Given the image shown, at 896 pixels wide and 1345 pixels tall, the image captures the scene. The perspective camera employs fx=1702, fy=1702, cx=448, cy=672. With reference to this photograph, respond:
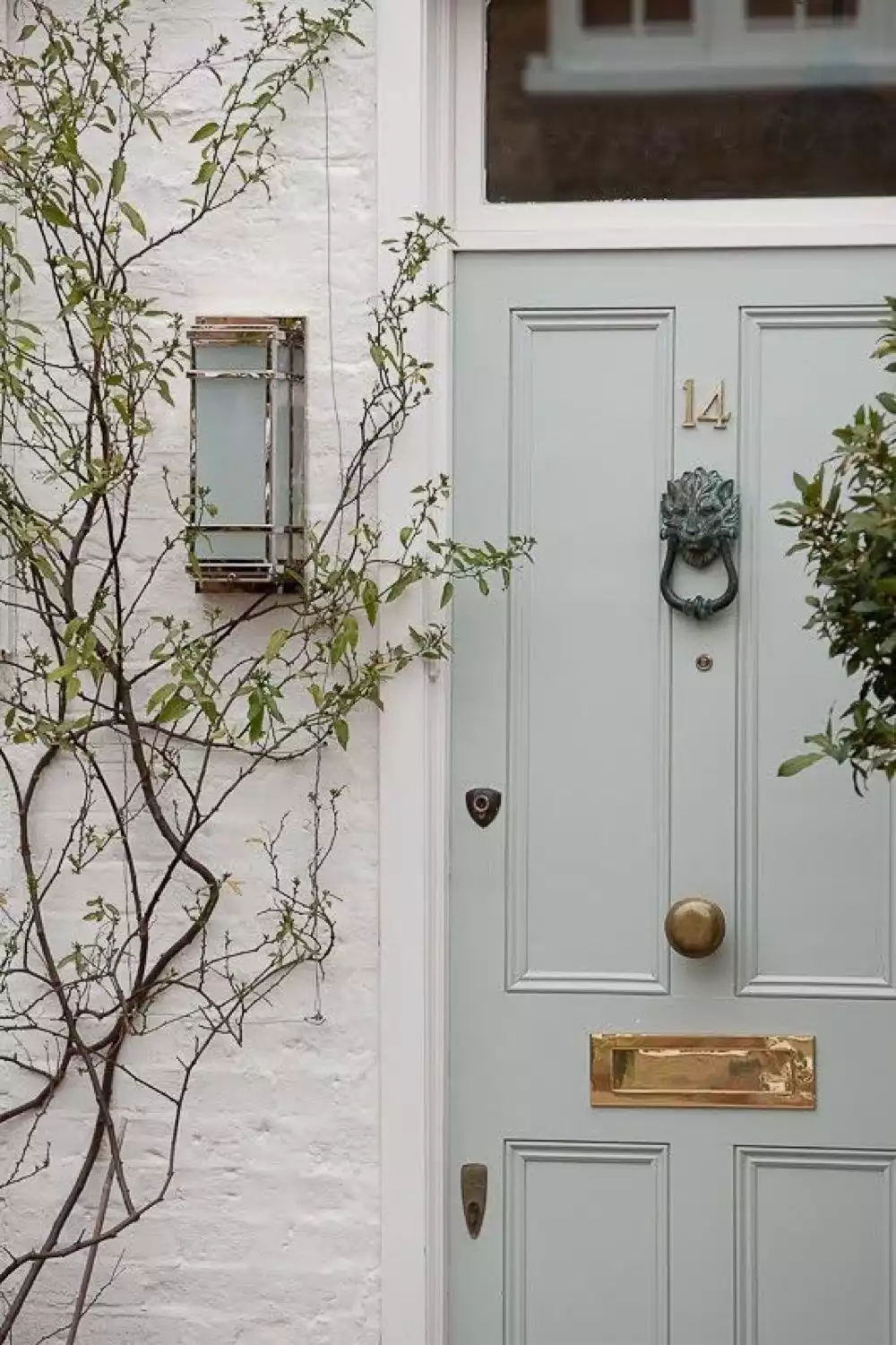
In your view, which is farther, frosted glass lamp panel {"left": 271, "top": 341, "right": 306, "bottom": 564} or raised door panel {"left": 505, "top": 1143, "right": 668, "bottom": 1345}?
raised door panel {"left": 505, "top": 1143, "right": 668, "bottom": 1345}

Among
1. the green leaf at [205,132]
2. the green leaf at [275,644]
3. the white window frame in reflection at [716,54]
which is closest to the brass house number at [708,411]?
the white window frame in reflection at [716,54]

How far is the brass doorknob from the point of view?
9.69 feet

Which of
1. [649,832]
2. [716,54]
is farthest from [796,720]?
[716,54]

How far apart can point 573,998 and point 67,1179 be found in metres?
0.96


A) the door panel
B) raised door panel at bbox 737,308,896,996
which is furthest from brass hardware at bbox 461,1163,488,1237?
raised door panel at bbox 737,308,896,996

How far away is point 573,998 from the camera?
120 inches

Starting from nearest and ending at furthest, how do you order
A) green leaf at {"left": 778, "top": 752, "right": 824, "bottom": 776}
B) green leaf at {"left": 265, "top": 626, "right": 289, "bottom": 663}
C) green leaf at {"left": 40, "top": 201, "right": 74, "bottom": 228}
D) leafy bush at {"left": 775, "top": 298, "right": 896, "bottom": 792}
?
leafy bush at {"left": 775, "top": 298, "right": 896, "bottom": 792}, green leaf at {"left": 778, "top": 752, "right": 824, "bottom": 776}, green leaf at {"left": 40, "top": 201, "right": 74, "bottom": 228}, green leaf at {"left": 265, "top": 626, "right": 289, "bottom": 663}

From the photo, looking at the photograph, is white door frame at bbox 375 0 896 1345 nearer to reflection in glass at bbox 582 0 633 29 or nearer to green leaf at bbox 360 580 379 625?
green leaf at bbox 360 580 379 625

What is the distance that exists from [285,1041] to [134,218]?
4.74 ft

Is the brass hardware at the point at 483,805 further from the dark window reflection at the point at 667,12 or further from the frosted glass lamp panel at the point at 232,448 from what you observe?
the dark window reflection at the point at 667,12

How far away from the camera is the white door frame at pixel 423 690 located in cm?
295

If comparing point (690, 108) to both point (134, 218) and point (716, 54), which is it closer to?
point (716, 54)

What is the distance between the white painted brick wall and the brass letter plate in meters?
0.42

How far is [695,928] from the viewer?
9.69 feet
